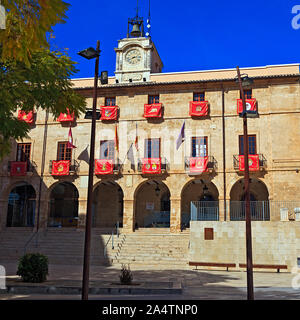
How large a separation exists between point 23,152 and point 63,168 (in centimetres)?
408

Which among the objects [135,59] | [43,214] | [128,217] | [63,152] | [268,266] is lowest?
[268,266]

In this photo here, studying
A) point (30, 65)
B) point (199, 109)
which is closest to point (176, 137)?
point (199, 109)

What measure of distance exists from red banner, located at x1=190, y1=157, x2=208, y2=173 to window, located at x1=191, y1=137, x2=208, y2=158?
2.34 ft

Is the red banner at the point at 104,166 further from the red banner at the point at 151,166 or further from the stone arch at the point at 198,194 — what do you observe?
the stone arch at the point at 198,194

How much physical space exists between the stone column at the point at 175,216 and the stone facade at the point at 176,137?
70 millimetres

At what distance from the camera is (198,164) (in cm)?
2697

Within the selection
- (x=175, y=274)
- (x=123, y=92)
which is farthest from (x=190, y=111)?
(x=175, y=274)

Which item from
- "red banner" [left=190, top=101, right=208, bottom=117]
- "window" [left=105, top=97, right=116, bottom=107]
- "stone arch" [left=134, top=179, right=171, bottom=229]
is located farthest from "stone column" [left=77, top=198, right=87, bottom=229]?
"red banner" [left=190, top=101, right=208, bottom=117]

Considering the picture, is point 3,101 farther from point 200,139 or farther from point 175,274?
point 200,139

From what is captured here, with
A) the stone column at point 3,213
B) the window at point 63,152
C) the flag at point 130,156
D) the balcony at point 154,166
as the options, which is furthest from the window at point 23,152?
the balcony at point 154,166

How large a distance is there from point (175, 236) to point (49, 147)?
40.5ft

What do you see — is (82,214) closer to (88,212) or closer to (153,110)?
(153,110)

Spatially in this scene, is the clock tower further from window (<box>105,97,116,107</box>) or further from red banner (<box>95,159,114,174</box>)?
red banner (<box>95,159,114,174</box>)

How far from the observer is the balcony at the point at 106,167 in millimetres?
28062
